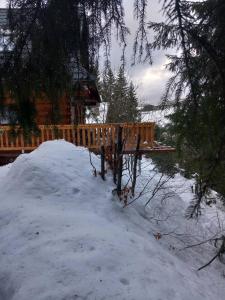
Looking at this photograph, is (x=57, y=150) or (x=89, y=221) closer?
(x=89, y=221)

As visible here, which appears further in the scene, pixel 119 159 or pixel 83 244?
pixel 119 159

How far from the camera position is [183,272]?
477 centimetres

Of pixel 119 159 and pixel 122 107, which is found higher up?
pixel 122 107

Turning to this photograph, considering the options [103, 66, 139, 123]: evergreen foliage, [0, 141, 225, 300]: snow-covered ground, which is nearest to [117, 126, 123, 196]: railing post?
[0, 141, 225, 300]: snow-covered ground

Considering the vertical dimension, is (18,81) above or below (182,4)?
below

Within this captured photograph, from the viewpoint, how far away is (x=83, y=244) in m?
4.25

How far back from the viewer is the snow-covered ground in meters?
3.61

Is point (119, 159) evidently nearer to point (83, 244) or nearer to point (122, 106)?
point (83, 244)

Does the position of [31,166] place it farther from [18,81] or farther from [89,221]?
[18,81]

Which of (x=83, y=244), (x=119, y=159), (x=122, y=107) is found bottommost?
(x=83, y=244)

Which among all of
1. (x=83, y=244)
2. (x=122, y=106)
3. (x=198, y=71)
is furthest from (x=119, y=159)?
(x=122, y=106)

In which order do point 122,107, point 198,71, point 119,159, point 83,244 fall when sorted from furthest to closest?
point 122,107
point 119,159
point 83,244
point 198,71

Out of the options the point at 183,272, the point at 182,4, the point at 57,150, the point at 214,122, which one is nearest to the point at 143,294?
the point at 183,272

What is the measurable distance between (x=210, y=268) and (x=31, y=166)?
11.0 feet
